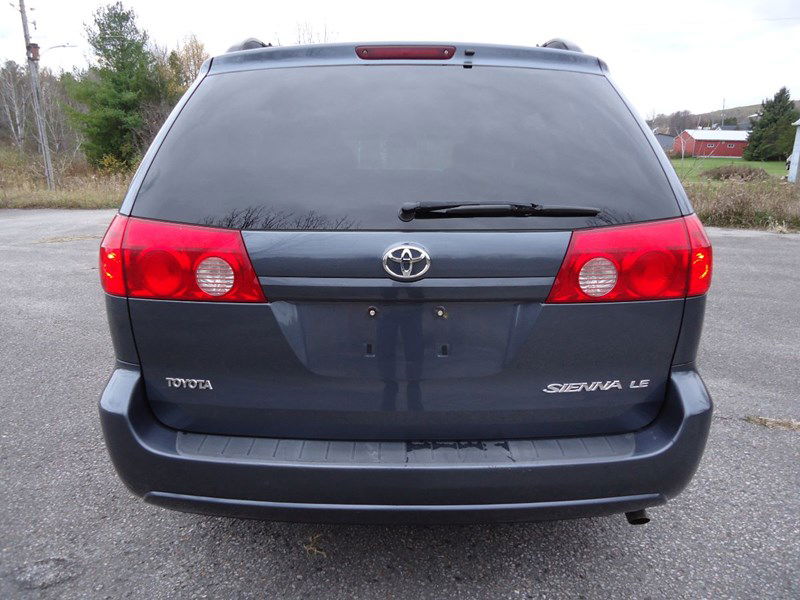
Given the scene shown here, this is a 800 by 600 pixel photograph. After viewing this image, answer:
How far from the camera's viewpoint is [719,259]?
29.5 ft

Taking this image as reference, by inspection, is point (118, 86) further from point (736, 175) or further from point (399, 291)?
point (399, 291)

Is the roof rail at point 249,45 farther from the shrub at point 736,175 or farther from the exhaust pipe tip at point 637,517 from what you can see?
the shrub at point 736,175

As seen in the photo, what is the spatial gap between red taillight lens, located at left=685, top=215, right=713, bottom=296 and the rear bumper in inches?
10.5

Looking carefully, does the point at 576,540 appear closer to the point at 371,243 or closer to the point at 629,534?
the point at 629,534

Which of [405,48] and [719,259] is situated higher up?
[405,48]

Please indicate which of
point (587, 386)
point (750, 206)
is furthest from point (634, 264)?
point (750, 206)

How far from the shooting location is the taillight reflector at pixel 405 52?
1.99m

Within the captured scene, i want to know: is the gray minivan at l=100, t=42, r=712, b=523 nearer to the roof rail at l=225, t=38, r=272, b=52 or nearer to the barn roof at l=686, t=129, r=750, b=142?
the roof rail at l=225, t=38, r=272, b=52

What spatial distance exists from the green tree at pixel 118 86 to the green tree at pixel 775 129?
188 ft

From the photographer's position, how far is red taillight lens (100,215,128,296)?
1.73 meters

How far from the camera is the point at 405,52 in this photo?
2.00 m

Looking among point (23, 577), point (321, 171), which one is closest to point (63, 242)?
point (23, 577)

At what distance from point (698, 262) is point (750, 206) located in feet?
42.0

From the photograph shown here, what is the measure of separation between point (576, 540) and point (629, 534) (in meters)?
0.24
